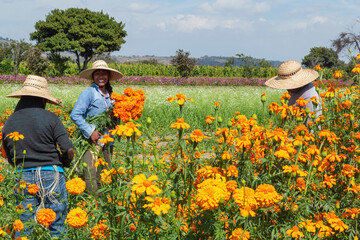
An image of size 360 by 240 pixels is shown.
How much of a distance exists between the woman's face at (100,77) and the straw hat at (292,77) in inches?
68.7

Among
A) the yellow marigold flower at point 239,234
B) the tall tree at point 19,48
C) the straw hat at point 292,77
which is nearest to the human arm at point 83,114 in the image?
the straw hat at point 292,77

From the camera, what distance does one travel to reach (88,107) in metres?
3.60

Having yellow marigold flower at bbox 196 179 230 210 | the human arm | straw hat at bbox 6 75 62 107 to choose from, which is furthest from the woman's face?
yellow marigold flower at bbox 196 179 230 210

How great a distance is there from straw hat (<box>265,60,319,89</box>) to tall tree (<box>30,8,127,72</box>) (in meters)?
36.1

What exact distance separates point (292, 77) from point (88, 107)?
2.11m

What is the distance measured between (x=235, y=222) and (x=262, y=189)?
248 mm

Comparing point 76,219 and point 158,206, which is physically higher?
point 158,206

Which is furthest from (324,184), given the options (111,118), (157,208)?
(111,118)

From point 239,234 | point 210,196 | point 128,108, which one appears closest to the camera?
point 210,196

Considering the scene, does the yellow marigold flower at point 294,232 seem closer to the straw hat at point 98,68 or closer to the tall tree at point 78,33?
the straw hat at point 98,68

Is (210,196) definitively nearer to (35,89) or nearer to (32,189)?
(32,189)

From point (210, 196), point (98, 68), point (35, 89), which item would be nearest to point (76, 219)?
point (210, 196)

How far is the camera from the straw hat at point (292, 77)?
11.1ft

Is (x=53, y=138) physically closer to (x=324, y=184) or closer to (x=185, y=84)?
(x=324, y=184)
